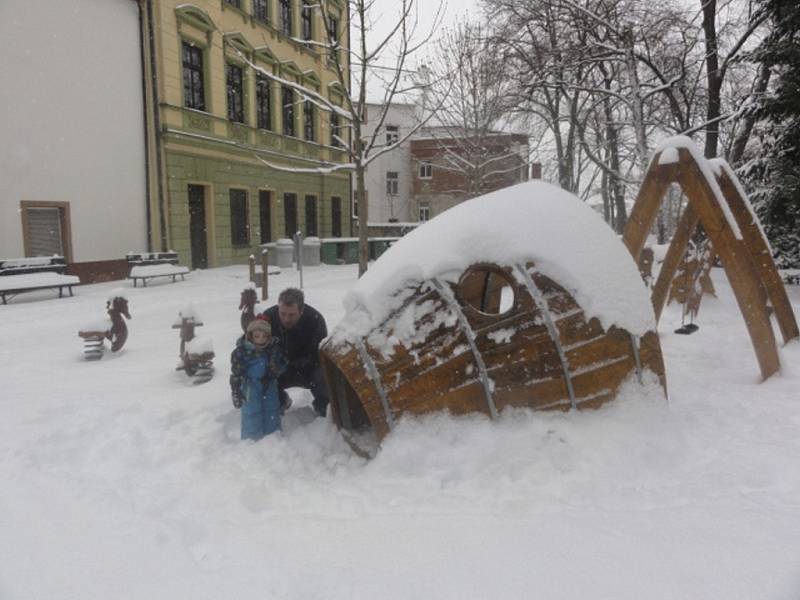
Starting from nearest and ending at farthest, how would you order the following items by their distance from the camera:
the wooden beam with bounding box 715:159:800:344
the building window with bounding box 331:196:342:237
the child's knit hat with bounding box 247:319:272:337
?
the child's knit hat with bounding box 247:319:272:337
the wooden beam with bounding box 715:159:800:344
the building window with bounding box 331:196:342:237

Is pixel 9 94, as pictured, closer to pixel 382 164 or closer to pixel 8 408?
pixel 8 408

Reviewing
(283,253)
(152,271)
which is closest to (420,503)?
(152,271)

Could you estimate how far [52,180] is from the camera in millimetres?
13227

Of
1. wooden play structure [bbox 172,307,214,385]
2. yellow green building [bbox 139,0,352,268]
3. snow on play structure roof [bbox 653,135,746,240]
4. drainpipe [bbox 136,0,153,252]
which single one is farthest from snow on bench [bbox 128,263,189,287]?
snow on play structure roof [bbox 653,135,746,240]

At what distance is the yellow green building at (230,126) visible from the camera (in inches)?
620

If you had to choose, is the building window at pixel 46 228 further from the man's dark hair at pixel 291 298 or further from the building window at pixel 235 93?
the man's dark hair at pixel 291 298

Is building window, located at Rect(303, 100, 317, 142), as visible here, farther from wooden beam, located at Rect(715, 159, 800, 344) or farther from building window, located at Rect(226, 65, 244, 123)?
wooden beam, located at Rect(715, 159, 800, 344)

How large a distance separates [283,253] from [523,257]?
1638 centimetres

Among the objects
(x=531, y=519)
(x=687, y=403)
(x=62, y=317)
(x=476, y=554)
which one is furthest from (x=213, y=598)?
(x=62, y=317)

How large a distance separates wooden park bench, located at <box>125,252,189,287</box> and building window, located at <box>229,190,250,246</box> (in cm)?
381

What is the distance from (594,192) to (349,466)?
3028cm

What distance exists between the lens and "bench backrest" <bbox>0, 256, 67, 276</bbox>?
456 inches

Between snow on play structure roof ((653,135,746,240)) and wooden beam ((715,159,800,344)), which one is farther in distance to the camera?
wooden beam ((715,159,800,344))

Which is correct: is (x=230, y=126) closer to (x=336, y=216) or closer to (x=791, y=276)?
(x=336, y=216)
